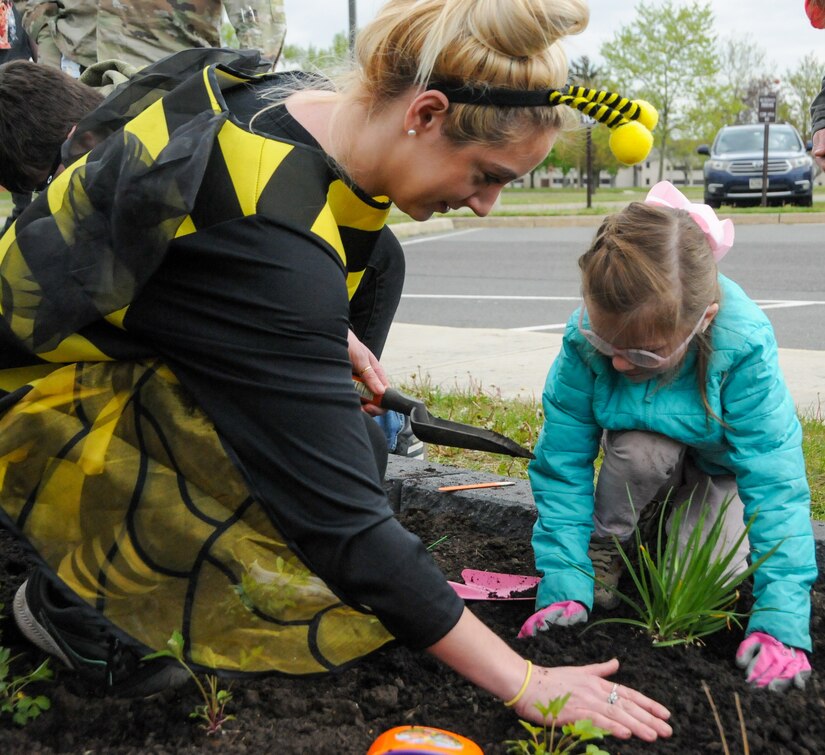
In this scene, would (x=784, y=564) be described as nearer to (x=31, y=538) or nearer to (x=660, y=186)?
(x=660, y=186)

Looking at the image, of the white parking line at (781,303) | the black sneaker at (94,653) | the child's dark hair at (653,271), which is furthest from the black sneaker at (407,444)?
the white parking line at (781,303)

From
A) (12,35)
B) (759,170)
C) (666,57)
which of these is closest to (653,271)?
(12,35)

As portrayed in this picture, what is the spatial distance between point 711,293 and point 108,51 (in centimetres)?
294

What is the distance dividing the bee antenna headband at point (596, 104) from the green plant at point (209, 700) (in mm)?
1069

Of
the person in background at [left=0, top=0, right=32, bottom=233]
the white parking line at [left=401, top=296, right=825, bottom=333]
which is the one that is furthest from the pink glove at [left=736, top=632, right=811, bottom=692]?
the person in background at [left=0, top=0, right=32, bottom=233]

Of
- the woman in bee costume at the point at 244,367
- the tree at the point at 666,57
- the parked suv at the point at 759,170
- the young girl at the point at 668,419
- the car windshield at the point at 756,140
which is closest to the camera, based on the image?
the woman in bee costume at the point at 244,367

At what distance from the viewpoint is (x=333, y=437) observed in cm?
172

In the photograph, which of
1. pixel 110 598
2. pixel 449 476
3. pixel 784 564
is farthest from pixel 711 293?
pixel 110 598

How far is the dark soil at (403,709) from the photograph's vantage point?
5.80 ft

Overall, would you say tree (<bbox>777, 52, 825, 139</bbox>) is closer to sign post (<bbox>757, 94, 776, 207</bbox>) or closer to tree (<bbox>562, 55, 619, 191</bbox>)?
tree (<bbox>562, 55, 619, 191</bbox>)

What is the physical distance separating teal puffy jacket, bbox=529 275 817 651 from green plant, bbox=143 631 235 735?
0.79 meters

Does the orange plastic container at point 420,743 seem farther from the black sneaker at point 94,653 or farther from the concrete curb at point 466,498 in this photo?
the concrete curb at point 466,498

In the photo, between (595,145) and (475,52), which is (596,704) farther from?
(595,145)

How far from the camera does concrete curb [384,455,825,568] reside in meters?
2.84
